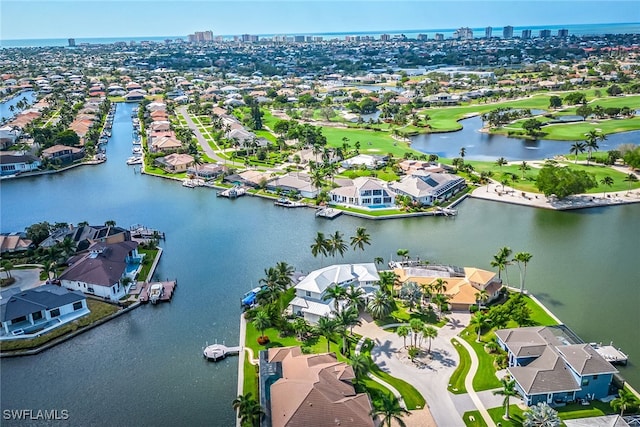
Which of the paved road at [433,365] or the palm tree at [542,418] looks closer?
the palm tree at [542,418]

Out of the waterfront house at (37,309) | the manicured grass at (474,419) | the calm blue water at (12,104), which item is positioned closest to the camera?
the manicured grass at (474,419)

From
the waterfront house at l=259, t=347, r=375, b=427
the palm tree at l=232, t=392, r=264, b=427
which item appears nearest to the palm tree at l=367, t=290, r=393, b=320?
the waterfront house at l=259, t=347, r=375, b=427

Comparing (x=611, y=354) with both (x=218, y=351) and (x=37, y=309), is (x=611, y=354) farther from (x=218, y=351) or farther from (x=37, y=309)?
(x=37, y=309)

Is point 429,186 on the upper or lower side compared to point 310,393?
upper

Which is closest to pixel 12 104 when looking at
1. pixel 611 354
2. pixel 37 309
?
pixel 37 309

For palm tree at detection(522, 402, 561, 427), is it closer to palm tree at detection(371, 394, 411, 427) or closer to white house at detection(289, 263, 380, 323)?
palm tree at detection(371, 394, 411, 427)

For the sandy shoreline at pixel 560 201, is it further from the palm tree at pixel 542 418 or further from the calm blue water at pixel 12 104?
the calm blue water at pixel 12 104

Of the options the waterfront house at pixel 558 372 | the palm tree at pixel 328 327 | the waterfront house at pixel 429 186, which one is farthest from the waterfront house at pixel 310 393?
the waterfront house at pixel 429 186
